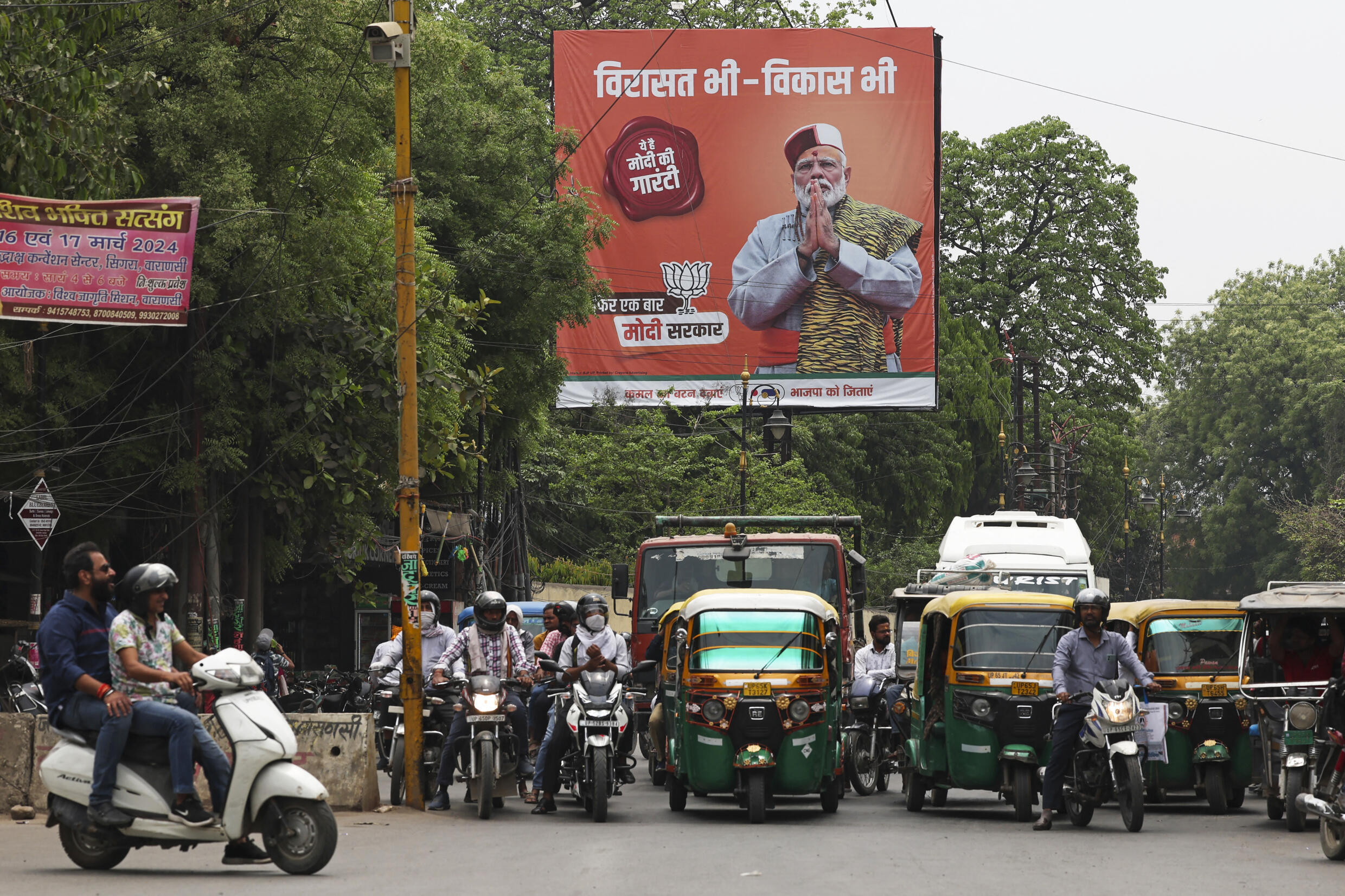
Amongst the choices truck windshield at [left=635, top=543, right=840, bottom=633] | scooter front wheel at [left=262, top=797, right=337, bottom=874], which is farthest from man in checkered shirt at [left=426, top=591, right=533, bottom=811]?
truck windshield at [left=635, top=543, right=840, bottom=633]

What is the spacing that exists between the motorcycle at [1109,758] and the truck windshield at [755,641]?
84.3 inches

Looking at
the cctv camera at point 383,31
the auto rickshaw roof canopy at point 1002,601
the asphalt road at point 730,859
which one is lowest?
the asphalt road at point 730,859

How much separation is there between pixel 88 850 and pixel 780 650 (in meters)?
6.43

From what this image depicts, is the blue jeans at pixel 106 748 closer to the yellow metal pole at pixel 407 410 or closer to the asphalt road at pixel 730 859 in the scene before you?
the asphalt road at pixel 730 859

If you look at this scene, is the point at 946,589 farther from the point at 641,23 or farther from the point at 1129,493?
the point at 1129,493

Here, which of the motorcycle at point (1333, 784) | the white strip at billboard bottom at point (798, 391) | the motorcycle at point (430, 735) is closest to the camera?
the motorcycle at point (1333, 784)

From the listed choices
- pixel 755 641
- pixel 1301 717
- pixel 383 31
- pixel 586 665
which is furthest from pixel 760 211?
pixel 1301 717

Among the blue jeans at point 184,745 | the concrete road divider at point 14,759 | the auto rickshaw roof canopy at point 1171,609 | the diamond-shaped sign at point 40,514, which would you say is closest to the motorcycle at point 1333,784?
the auto rickshaw roof canopy at point 1171,609

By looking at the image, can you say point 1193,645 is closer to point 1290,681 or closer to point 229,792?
point 1290,681

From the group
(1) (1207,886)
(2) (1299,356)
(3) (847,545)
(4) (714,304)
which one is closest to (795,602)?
(1) (1207,886)

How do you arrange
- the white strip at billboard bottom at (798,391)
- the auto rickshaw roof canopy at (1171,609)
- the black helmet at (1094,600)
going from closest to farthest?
1. the black helmet at (1094,600)
2. the auto rickshaw roof canopy at (1171,609)
3. the white strip at billboard bottom at (798,391)

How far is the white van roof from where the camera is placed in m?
25.4

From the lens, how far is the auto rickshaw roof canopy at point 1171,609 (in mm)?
16453

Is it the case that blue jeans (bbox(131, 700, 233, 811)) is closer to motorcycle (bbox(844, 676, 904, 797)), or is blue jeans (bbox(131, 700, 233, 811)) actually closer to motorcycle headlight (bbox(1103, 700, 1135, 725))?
motorcycle headlight (bbox(1103, 700, 1135, 725))
